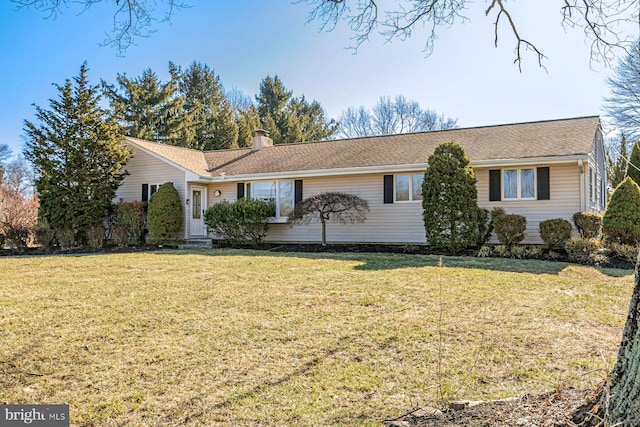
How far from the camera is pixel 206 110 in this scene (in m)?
32.3

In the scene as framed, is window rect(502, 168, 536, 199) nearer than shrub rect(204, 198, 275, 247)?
Yes

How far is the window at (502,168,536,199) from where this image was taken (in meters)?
11.9

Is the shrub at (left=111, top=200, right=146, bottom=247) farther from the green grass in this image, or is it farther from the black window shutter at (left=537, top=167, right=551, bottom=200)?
the black window shutter at (left=537, top=167, right=551, bottom=200)

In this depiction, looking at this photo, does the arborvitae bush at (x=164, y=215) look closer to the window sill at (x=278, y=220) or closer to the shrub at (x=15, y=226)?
the window sill at (x=278, y=220)

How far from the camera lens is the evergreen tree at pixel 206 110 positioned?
28375mm

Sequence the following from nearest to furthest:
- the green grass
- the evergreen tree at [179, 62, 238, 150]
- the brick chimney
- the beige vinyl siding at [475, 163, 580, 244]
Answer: the green grass < the beige vinyl siding at [475, 163, 580, 244] < the brick chimney < the evergreen tree at [179, 62, 238, 150]

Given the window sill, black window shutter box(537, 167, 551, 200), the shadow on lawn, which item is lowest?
the shadow on lawn

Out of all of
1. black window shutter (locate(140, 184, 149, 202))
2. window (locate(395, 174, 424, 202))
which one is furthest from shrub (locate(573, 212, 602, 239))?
black window shutter (locate(140, 184, 149, 202))

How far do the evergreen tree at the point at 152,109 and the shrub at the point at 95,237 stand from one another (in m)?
14.9

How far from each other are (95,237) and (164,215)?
249 centimetres

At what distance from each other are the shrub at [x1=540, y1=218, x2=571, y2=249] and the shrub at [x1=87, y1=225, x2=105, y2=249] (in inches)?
560

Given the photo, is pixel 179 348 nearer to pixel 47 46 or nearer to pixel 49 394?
pixel 49 394

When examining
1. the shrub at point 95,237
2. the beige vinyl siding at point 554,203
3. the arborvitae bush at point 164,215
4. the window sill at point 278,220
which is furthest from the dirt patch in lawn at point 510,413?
the shrub at point 95,237

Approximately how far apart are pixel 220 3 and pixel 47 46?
3.12 m
